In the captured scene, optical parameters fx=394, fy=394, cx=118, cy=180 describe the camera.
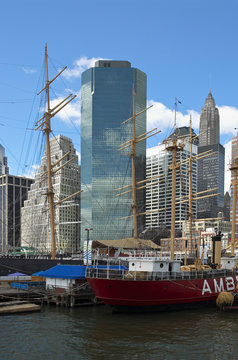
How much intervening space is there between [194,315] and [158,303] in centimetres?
327

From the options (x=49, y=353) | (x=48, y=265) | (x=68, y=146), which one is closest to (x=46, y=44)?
(x=48, y=265)

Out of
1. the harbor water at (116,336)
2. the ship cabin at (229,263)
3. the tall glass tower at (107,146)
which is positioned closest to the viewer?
the harbor water at (116,336)

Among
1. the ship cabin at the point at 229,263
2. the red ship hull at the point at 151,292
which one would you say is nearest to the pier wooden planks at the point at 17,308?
the red ship hull at the point at 151,292

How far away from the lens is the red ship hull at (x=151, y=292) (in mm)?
31578

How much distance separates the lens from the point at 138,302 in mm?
32281

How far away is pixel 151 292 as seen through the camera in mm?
32438

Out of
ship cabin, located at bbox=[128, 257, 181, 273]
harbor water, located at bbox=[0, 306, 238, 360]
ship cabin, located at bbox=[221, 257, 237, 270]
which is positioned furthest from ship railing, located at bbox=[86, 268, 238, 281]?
ship cabin, located at bbox=[221, 257, 237, 270]

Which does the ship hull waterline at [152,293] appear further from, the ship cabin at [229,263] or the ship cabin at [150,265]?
the ship cabin at [229,263]

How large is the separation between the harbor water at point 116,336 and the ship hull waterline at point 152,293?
91cm

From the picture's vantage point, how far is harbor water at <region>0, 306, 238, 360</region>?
21.8m

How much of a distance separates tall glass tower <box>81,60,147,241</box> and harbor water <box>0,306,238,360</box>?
114799 mm

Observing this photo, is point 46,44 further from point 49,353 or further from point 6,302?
point 49,353

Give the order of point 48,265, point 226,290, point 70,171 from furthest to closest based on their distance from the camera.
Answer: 1. point 70,171
2. point 48,265
3. point 226,290

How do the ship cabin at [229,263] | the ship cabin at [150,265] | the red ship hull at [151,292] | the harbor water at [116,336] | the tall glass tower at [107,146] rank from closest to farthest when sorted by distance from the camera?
A: the harbor water at [116,336] < the red ship hull at [151,292] < the ship cabin at [150,265] < the ship cabin at [229,263] < the tall glass tower at [107,146]
